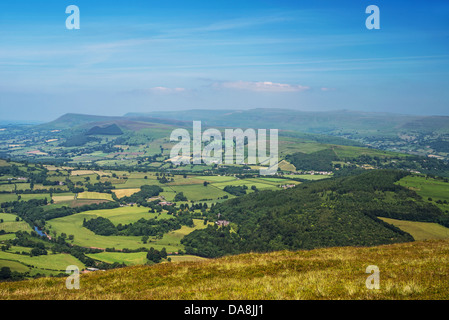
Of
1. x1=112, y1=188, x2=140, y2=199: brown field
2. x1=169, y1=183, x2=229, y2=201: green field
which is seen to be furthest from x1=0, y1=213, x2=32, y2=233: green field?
x1=169, y1=183, x2=229, y2=201: green field

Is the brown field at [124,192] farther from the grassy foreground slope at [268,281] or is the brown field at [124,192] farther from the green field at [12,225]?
the grassy foreground slope at [268,281]

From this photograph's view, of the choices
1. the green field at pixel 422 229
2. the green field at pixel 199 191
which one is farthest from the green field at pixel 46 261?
the green field at pixel 199 191

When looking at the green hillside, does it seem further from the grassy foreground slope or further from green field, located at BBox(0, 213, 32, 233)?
the grassy foreground slope

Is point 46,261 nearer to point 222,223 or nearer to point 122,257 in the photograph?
point 122,257

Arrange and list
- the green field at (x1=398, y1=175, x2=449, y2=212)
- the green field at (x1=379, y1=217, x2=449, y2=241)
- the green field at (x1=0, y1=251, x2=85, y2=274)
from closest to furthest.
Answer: the green field at (x1=0, y1=251, x2=85, y2=274) → the green field at (x1=379, y1=217, x2=449, y2=241) → the green field at (x1=398, y1=175, x2=449, y2=212)

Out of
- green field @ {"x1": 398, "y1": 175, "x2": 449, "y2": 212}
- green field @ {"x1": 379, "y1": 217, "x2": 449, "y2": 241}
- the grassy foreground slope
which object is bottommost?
green field @ {"x1": 379, "y1": 217, "x2": 449, "y2": 241}

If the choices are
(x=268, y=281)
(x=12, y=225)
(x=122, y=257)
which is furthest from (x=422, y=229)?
(x=12, y=225)
